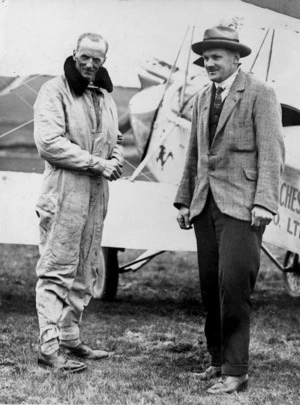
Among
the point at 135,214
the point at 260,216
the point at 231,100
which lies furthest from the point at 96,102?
the point at 135,214

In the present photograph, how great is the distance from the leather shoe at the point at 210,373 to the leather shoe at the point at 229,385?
0.84 ft

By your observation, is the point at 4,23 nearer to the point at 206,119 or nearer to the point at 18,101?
the point at 18,101

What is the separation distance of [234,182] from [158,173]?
1919mm

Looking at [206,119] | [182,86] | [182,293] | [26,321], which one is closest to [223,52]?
[206,119]

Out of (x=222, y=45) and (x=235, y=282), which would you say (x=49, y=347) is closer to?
(x=235, y=282)

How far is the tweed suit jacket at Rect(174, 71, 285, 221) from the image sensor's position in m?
4.29

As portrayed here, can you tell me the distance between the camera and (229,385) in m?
4.30

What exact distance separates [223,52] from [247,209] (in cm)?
91

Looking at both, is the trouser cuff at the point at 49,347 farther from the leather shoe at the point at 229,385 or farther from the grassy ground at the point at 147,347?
the leather shoe at the point at 229,385

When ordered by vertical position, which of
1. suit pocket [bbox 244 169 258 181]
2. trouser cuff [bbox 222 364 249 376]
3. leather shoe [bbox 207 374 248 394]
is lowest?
leather shoe [bbox 207 374 248 394]

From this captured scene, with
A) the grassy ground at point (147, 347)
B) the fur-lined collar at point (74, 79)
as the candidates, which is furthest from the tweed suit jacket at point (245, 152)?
the grassy ground at point (147, 347)

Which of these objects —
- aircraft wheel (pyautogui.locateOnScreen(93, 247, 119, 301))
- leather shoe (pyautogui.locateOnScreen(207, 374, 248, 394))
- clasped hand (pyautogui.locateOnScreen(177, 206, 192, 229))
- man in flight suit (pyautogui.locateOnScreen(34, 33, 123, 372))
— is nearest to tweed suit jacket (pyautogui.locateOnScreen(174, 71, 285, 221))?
clasped hand (pyautogui.locateOnScreen(177, 206, 192, 229))

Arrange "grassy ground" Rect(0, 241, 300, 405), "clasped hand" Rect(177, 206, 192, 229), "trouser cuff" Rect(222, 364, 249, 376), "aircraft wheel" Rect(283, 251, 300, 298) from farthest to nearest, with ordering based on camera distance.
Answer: "aircraft wheel" Rect(283, 251, 300, 298), "clasped hand" Rect(177, 206, 192, 229), "trouser cuff" Rect(222, 364, 249, 376), "grassy ground" Rect(0, 241, 300, 405)

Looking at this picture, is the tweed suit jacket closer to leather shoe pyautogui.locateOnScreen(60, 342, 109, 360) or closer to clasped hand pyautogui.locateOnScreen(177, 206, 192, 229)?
clasped hand pyautogui.locateOnScreen(177, 206, 192, 229)
